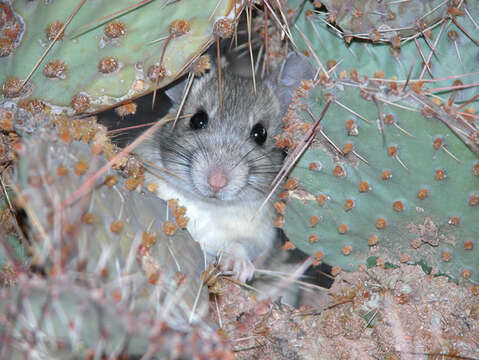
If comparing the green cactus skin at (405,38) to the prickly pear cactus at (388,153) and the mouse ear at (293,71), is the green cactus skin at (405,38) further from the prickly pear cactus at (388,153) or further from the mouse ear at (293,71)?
the mouse ear at (293,71)

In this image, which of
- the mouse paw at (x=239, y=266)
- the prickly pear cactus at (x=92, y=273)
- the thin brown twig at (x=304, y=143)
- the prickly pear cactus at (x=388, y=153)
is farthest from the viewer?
the mouse paw at (x=239, y=266)

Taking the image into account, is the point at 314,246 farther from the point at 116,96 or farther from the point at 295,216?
the point at 116,96

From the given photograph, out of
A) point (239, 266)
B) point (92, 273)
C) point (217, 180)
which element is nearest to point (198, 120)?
point (217, 180)

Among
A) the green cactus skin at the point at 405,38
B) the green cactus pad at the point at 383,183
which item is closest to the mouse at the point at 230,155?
the green cactus skin at the point at 405,38

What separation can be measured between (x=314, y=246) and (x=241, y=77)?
1.42 metres

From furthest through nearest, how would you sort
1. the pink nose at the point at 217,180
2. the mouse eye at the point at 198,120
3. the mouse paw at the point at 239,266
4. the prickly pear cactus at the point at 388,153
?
the mouse eye at the point at 198,120, the mouse paw at the point at 239,266, the pink nose at the point at 217,180, the prickly pear cactus at the point at 388,153

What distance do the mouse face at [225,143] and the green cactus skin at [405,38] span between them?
63 cm

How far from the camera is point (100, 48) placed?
238cm

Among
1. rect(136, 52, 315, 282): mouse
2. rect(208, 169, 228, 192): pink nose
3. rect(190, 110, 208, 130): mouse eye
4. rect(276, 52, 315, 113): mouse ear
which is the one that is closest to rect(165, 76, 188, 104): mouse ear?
rect(136, 52, 315, 282): mouse

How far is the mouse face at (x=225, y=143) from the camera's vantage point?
9.93 feet

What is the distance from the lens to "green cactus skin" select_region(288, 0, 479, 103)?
2.72 m

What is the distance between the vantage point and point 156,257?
213 centimetres

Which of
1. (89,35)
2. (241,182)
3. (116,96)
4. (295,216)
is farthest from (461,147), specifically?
(89,35)

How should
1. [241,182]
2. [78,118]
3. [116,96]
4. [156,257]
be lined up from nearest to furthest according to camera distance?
[156,257] → [116,96] → [78,118] → [241,182]
